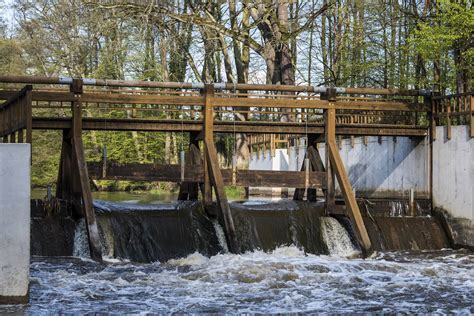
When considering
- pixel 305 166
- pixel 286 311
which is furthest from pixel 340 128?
pixel 286 311

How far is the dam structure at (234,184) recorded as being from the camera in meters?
15.0

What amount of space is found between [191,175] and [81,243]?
10.2 ft

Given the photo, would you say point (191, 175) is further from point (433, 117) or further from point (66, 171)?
point (433, 117)

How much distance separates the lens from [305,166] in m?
18.3

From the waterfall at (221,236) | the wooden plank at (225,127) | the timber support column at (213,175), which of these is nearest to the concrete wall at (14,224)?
the timber support column at (213,175)

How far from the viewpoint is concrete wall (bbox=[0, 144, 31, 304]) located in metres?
9.58

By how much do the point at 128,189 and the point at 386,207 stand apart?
19.4 meters

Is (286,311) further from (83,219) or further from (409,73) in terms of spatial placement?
(409,73)

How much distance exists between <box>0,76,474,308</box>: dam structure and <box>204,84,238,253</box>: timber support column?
→ 0.9 inches

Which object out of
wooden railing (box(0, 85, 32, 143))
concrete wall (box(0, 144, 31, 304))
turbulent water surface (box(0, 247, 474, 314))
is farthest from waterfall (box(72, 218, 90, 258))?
concrete wall (box(0, 144, 31, 304))

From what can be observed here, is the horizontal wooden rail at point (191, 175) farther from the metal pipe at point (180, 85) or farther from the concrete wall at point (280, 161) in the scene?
the concrete wall at point (280, 161)

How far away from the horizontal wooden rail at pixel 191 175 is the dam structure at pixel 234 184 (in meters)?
0.02

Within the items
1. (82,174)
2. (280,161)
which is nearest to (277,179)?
(82,174)

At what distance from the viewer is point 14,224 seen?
9.62 meters
